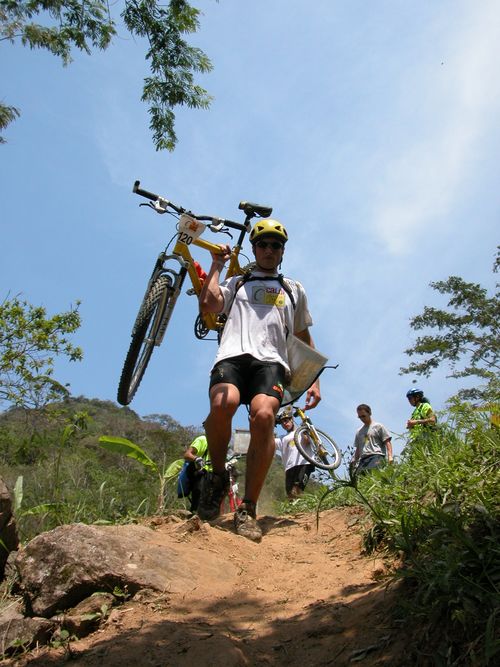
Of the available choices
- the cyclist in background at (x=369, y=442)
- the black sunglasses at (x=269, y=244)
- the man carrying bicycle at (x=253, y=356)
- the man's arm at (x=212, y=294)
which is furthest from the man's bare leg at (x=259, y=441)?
the cyclist in background at (x=369, y=442)

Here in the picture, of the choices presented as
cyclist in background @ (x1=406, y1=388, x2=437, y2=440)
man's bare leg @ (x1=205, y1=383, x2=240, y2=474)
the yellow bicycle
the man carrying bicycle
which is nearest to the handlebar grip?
the yellow bicycle

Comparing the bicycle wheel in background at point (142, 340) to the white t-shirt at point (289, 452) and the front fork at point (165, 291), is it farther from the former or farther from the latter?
the white t-shirt at point (289, 452)

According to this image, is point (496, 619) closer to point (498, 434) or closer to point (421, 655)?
point (421, 655)

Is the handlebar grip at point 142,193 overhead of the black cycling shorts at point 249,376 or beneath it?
overhead

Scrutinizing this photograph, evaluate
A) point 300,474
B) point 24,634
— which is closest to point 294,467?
point 300,474

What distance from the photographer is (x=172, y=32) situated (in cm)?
678

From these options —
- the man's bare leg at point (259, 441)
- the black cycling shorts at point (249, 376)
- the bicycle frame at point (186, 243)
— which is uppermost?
the bicycle frame at point (186, 243)

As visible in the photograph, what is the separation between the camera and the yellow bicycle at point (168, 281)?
18.0ft

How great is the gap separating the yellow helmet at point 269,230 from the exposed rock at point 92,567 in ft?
7.21

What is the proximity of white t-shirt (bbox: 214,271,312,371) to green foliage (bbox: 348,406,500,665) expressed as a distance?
3.54 ft

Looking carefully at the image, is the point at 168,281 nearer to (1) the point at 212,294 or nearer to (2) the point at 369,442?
(1) the point at 212,294

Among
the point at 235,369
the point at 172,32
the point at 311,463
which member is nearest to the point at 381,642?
the point at 235,369

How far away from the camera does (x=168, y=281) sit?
575 cm

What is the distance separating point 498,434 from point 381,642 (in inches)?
52.7
